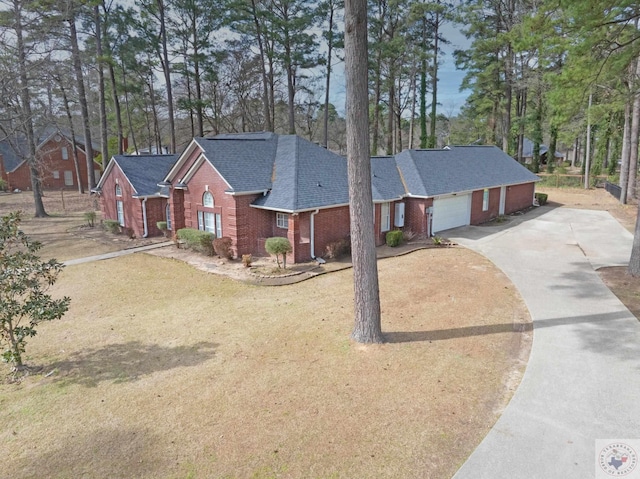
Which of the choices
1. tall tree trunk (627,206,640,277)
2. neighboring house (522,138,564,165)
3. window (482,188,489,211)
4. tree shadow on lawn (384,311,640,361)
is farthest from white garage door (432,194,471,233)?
neighboring house (522,138,564,165)

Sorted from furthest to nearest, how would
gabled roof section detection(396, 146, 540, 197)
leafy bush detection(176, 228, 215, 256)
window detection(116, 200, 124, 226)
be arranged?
window detection(116, 200, 124, 226)
gabled roof section detection(396, 146, 540, 197)
leafy bush detection(176, 228, 215, 256)

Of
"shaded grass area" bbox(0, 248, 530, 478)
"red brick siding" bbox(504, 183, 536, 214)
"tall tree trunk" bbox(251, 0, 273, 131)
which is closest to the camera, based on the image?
"shaded grass area" bbox(0, 248, 530, 478)

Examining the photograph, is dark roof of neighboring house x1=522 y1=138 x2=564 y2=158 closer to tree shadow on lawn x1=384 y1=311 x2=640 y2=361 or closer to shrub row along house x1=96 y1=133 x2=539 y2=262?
shrub row along house x1=96 y1=133 x2=539 y2=262

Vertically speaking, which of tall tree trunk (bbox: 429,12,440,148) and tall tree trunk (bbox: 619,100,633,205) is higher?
tall tree trunk (bbox: 429,12,440,148)

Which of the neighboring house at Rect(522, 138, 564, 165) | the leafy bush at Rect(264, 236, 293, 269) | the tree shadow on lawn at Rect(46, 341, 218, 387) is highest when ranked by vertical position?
the neighboring house at Rect(522, 138, 564, 165)

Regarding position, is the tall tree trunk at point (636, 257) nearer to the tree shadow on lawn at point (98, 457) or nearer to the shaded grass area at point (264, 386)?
the shaded grass area at point (264, 386)

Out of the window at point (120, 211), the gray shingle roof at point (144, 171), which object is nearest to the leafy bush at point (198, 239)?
the gray shingle roof at point (144, 171)
